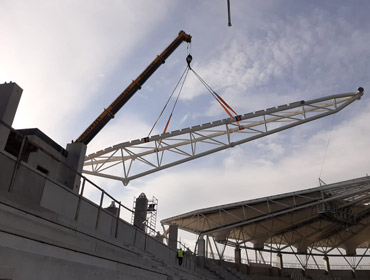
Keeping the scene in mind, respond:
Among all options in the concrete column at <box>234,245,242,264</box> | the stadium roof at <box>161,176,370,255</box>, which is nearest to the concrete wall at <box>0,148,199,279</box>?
the stadium roof at <box>161,176,370,255</box>

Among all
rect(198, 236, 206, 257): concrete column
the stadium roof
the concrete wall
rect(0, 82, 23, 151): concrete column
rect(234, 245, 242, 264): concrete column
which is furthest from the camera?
rect(234, 245, 242, 264): concrete column

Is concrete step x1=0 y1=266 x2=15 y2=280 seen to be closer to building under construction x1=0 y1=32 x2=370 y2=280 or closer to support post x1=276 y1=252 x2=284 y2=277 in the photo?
building under construction x1=0 y1=32 x2=370 y2=280

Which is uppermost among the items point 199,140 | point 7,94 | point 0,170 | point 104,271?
point 199,140

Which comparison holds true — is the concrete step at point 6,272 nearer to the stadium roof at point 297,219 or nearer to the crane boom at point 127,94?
the crane boom at point 127,94

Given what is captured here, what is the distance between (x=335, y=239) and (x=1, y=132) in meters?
52.7

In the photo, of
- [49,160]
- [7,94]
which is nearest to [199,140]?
[49,160]

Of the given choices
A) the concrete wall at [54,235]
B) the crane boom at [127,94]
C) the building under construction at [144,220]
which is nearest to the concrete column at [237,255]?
the building under construction at [144,220]

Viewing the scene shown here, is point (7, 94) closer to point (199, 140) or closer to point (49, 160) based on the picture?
point (49, 160)

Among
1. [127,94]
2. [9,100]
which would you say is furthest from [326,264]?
[9,100]

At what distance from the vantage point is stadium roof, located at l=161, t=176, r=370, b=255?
3812 cm

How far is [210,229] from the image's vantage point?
4309 cm

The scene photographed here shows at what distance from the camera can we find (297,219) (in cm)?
4500

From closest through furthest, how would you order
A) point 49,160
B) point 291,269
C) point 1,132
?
point 1,132 < point 49,160 < point 291,269

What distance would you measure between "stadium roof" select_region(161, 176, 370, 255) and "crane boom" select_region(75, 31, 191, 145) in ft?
65.0
